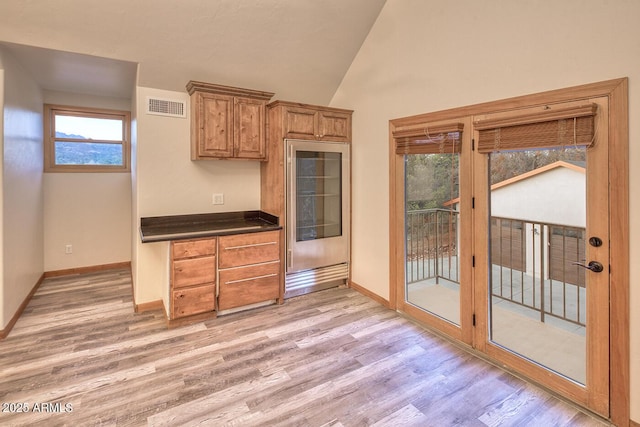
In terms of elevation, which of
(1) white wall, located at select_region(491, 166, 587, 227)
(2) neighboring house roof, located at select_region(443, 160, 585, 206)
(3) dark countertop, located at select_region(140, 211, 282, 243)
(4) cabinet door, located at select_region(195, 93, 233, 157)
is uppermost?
(4) cabinet door, located at select_region(195, 93, 233, 157)

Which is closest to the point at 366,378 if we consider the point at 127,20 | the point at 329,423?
the point at 329,423

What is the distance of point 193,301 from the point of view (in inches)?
127

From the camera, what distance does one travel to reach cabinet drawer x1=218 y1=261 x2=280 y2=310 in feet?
11.1

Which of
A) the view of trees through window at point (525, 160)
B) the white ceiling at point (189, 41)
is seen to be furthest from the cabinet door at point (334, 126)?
the view of trees through window at point (525, 160)

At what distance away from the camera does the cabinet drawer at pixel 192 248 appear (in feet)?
10.2

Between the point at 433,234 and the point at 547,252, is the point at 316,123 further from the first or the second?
the point at 547,252

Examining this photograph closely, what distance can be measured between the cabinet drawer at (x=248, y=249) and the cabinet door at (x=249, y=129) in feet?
2.97

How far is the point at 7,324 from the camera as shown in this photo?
9.78 feet

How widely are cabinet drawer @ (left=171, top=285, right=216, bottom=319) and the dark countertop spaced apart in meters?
0.53

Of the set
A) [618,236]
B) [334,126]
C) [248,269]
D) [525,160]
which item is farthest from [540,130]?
[248,269]

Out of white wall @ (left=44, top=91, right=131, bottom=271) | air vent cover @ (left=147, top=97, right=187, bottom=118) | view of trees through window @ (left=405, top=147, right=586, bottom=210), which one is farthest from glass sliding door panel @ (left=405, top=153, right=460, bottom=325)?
white wall @ (left=44, top=91, right=131, bottom=271)

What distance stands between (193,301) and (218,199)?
4.08 feet

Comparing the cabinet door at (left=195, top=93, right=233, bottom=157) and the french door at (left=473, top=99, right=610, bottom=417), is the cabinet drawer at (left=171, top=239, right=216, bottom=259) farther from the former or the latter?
the french door at (left=473, top=99, right=610, bottom=417)

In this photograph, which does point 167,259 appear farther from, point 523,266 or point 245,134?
point 523,266
